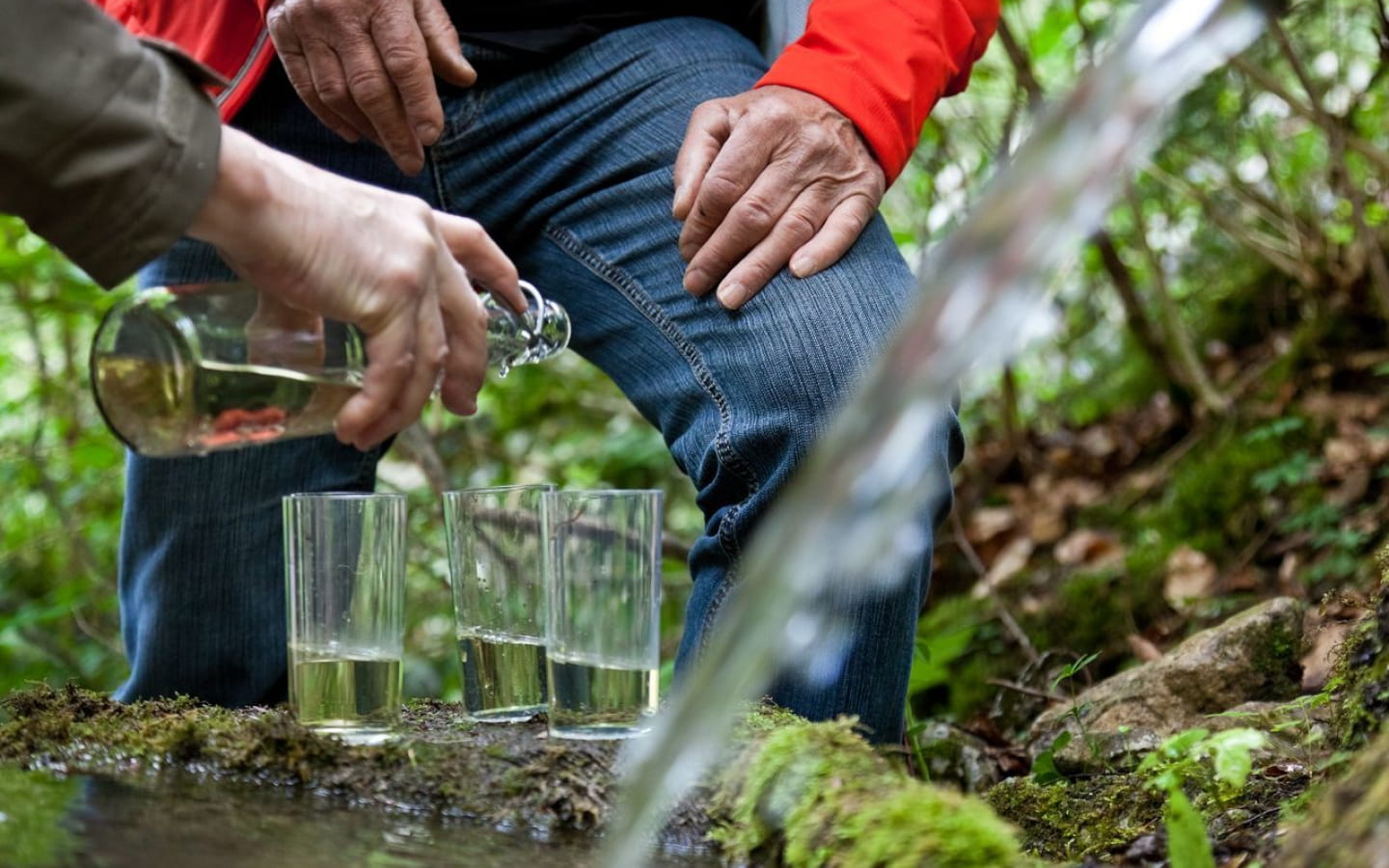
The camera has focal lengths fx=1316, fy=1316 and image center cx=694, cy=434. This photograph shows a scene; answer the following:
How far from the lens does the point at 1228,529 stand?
12.9 ft

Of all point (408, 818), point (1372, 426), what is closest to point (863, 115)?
point (408, 818)

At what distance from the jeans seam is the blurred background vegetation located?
82cm

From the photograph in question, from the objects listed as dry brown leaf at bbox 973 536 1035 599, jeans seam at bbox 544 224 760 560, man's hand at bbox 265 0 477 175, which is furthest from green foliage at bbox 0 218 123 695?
dry brown leaf at bbox 973 536 1035 599

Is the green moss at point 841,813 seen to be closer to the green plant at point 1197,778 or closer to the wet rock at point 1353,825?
the green plant at point 1197,778

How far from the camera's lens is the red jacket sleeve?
222 centimetres

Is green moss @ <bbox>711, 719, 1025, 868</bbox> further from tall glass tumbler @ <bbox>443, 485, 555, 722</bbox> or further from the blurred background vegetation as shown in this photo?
the blurred background vegetation

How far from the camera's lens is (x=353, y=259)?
1412 millimetres

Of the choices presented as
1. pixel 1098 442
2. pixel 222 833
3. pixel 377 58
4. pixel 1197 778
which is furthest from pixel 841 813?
pixel 1098 442

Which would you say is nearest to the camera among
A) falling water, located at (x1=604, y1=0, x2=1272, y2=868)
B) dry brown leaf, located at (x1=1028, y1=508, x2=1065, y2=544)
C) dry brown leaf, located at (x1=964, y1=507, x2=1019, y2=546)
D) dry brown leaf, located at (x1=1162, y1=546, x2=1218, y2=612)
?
falling water, located at (x1=604, y1=0, x2=1272, y2=868)

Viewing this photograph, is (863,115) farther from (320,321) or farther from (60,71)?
(60,71)

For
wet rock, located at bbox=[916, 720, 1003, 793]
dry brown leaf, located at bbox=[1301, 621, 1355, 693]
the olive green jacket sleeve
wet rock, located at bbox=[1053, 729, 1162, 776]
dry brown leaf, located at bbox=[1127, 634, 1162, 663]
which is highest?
the olive green jacket sleeve

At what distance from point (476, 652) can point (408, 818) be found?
0.37m

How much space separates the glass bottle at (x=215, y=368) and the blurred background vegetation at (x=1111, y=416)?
1544 mm

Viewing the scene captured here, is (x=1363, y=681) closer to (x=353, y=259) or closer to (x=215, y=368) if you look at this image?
(x=353, y=259)
